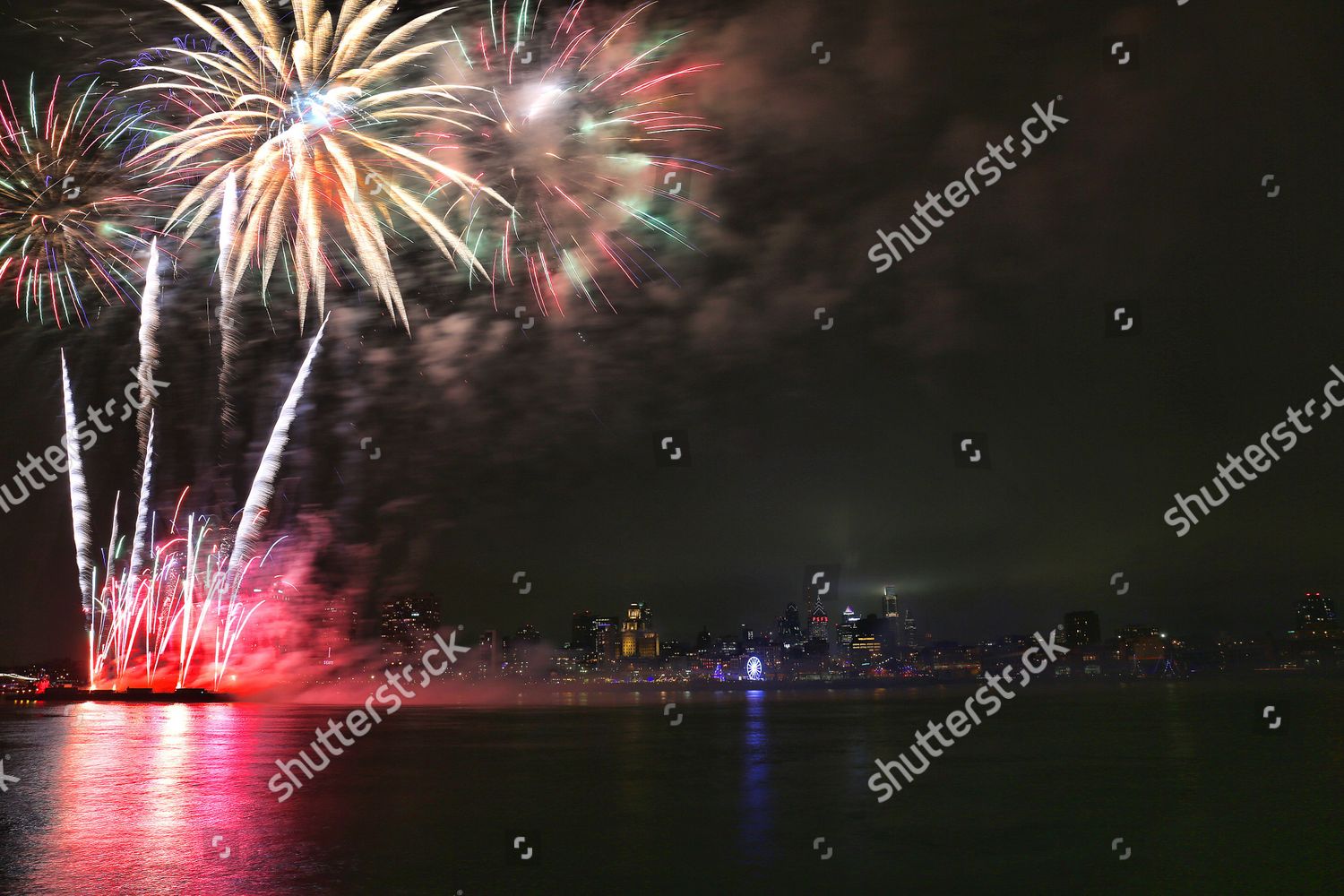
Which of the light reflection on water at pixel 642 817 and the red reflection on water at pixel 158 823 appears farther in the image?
the light reflection on water at pixel 642 817

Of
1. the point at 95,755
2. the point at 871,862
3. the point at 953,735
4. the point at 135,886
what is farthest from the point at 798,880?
the point at 953,735

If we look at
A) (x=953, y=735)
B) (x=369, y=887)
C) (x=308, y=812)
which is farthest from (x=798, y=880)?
(x=953, y=735)

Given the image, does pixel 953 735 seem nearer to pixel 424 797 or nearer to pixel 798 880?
pixel 424 797

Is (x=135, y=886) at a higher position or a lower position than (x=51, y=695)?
higher

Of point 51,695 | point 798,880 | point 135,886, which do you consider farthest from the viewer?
point 51,695

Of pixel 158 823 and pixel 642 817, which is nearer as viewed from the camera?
pixel 158 823

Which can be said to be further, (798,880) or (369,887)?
→ (798,880)

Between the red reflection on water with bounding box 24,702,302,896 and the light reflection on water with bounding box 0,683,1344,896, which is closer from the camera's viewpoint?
the red reflection on water with bounding box 24,702,302,896

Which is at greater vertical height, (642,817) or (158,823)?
(158,823)

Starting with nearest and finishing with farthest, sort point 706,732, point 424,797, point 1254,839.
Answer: point 1254,839 < point 424,797 < point 706,732

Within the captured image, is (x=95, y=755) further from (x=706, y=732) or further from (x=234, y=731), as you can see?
(x=706, y=732)
